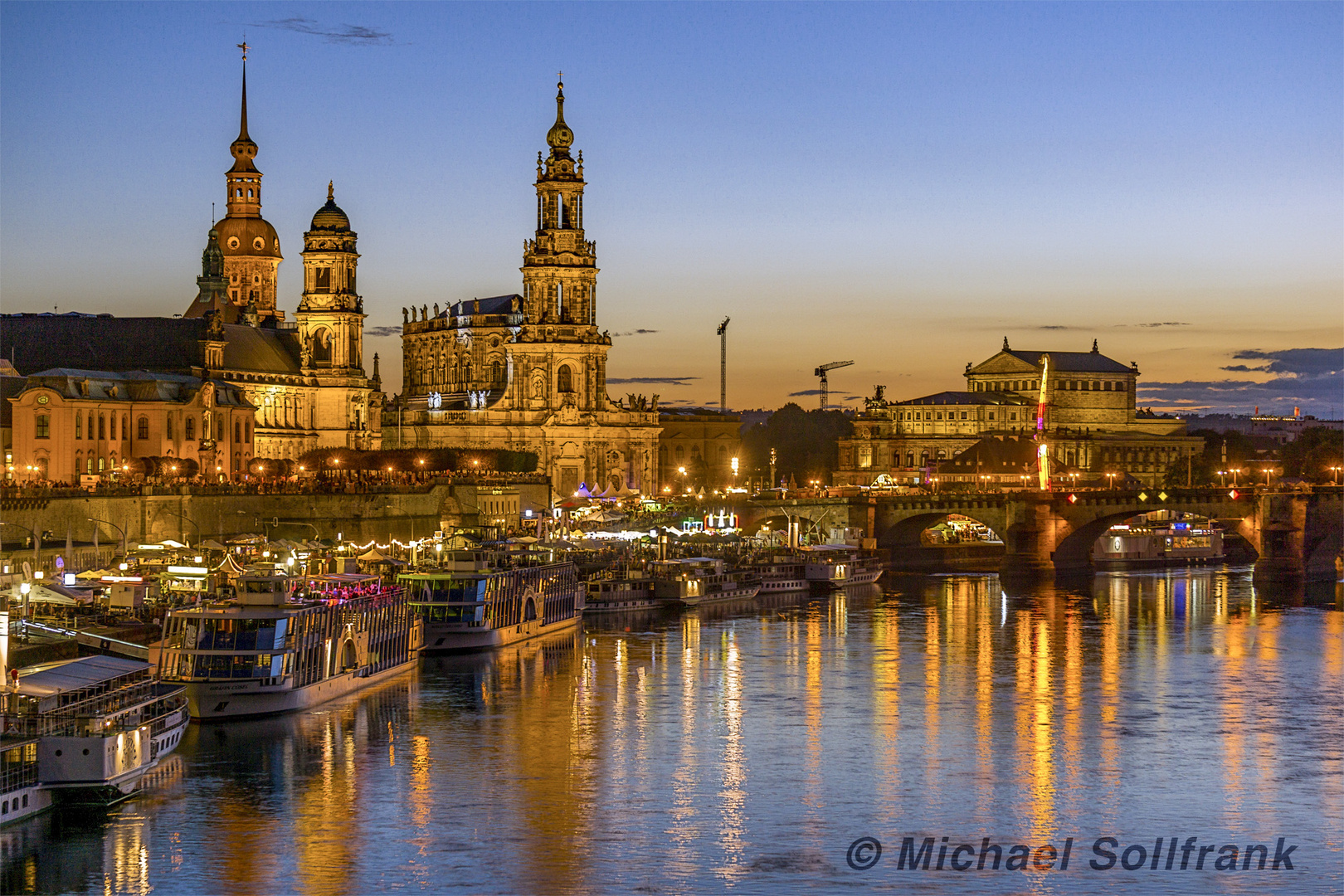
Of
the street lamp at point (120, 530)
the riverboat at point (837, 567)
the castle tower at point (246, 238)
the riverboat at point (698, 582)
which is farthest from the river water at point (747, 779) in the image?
the castle tower at point (246, 238)

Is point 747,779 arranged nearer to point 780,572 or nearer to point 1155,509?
point 780,572

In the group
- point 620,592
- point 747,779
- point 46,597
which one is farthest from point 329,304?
point 747,779

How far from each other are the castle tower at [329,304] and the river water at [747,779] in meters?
66.2

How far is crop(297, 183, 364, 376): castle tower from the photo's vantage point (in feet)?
448

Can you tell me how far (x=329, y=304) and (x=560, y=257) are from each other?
18.5m

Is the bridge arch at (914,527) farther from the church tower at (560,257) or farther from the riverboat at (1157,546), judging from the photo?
the church tower at (560,257)

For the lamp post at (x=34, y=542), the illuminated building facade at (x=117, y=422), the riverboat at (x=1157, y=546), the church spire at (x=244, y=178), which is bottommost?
the riverboat at (x=1157, y=546)

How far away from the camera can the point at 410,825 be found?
42688 mm

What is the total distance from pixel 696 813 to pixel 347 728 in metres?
14.1

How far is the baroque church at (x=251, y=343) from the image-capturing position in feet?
380

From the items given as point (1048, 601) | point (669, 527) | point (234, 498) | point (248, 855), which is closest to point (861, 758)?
point (248, 855)

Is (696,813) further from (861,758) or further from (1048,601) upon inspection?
(1048,601)

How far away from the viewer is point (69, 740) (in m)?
41.2

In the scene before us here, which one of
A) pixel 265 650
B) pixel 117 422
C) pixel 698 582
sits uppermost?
pixel 117 422
